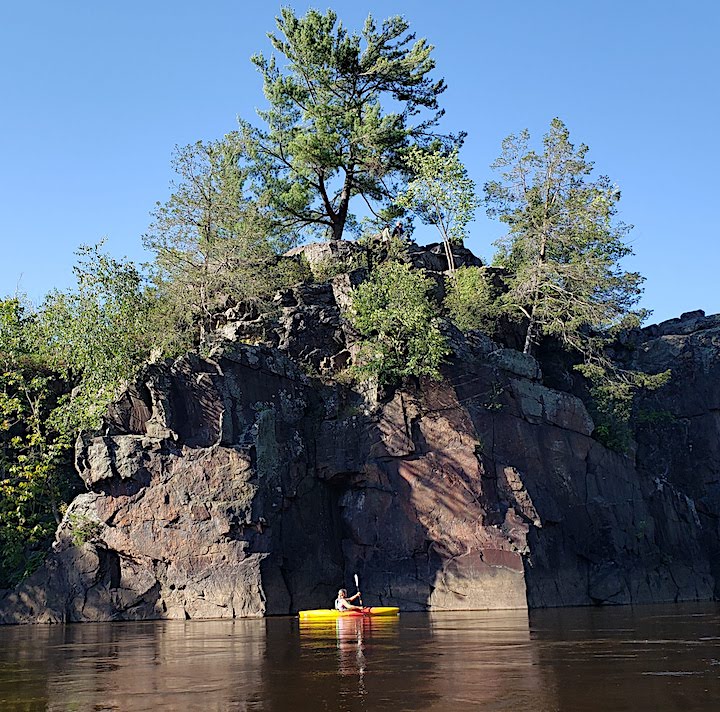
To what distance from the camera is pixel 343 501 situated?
32906 millimetres

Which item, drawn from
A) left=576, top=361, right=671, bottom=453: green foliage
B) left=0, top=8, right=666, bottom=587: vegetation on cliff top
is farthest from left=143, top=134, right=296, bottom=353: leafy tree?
left=576, top=361, right=671, bottom=453: green foliage

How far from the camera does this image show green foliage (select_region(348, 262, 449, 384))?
33.3 meters

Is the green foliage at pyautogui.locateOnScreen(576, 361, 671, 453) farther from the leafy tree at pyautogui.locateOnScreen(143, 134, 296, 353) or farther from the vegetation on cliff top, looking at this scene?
the leafy tree at pyautogui.locateOnScreen(143, 134, 296, 353)

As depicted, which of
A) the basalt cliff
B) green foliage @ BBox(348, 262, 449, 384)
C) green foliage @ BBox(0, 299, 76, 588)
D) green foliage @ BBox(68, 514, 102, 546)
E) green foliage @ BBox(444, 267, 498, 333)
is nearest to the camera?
the basalt cliff

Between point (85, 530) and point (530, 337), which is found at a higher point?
point (530, 337)

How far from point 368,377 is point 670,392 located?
A: 17412 mm

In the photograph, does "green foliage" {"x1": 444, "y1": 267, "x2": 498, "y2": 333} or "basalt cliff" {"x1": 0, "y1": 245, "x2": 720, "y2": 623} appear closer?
"basalt cliff" {"x1": 0, "y1": 245, "x2": 720, "y2": 623}

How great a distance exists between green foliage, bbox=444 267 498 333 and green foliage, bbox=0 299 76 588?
17.5 metres

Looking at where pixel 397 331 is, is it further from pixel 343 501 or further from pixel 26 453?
pixel 26 453

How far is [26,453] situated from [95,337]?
251 inches

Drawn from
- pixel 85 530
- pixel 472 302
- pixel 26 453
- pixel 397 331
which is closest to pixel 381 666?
pixel 85 530

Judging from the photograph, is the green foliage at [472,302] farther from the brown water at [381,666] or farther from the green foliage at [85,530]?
the green foliage at [85,530]

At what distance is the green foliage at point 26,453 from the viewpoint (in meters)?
34.1

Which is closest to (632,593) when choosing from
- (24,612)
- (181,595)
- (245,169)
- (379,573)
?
(379,573)
